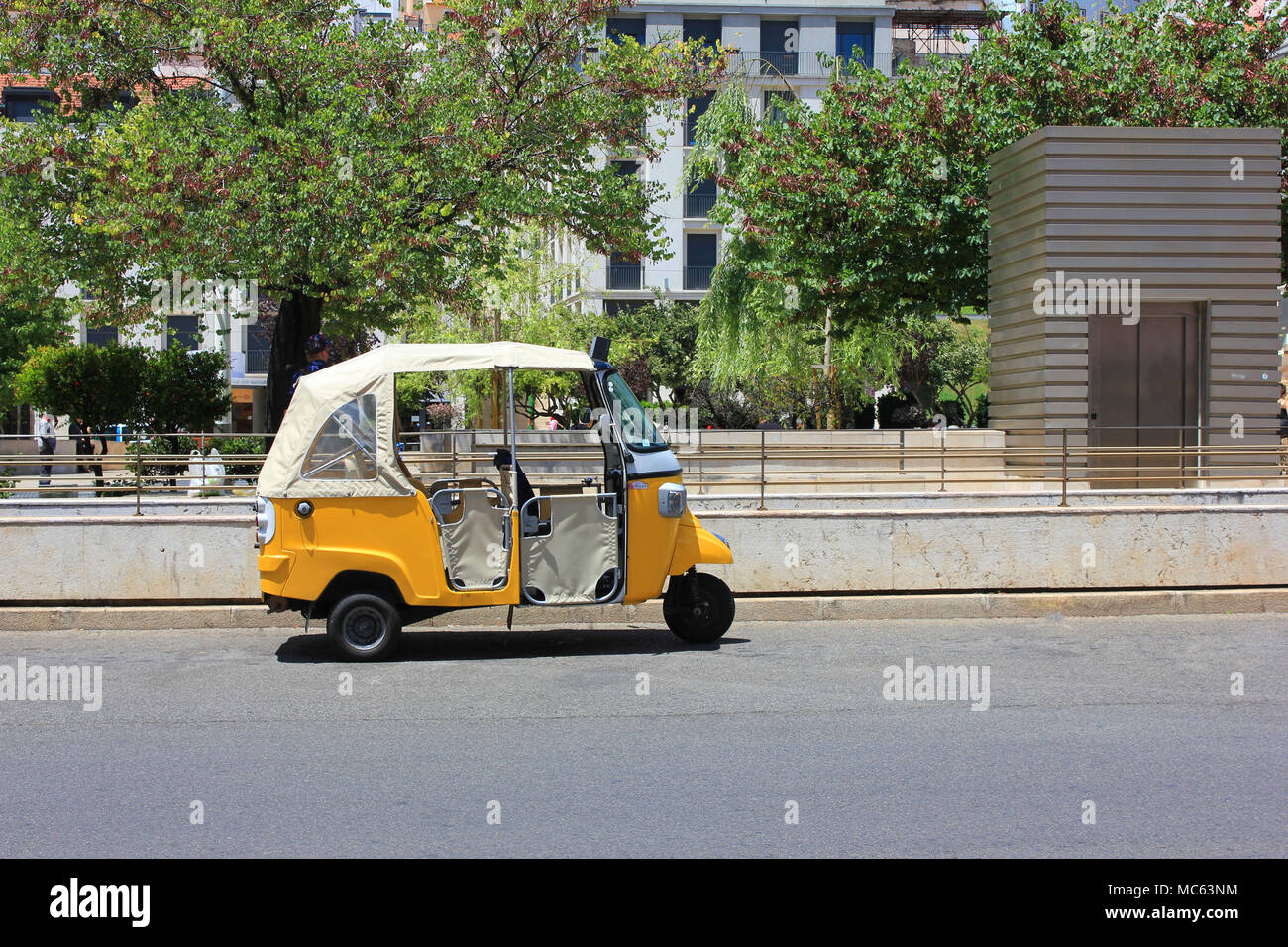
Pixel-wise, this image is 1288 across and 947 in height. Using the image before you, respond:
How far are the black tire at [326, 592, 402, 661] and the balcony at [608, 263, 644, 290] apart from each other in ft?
161

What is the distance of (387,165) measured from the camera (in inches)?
755

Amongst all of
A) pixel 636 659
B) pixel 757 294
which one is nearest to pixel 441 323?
pixel 757 294

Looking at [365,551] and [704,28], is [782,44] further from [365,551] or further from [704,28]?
[365,551]

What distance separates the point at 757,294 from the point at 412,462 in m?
21.4

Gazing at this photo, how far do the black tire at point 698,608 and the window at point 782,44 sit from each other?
51.6 meters

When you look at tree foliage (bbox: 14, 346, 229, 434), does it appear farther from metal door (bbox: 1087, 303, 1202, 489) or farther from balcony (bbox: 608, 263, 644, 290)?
balcony (bbox: 608, 263, 644, 290)

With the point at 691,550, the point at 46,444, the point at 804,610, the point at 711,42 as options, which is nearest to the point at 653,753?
the point at 691,550

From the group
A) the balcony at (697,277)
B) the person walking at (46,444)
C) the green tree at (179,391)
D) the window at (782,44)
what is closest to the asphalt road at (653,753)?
the person walking at (46,444)

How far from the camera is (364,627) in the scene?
9.77 m

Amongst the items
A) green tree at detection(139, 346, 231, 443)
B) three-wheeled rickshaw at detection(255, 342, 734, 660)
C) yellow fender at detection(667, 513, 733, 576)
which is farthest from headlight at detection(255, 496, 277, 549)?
green tree at detection(139, 346, 231, 443)

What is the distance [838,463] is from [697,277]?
40.3m

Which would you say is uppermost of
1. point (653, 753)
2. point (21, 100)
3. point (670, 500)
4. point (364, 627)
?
point (21, 100)

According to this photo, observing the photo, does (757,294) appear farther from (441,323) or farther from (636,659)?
(636,659)

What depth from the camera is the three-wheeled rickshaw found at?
9555mm
